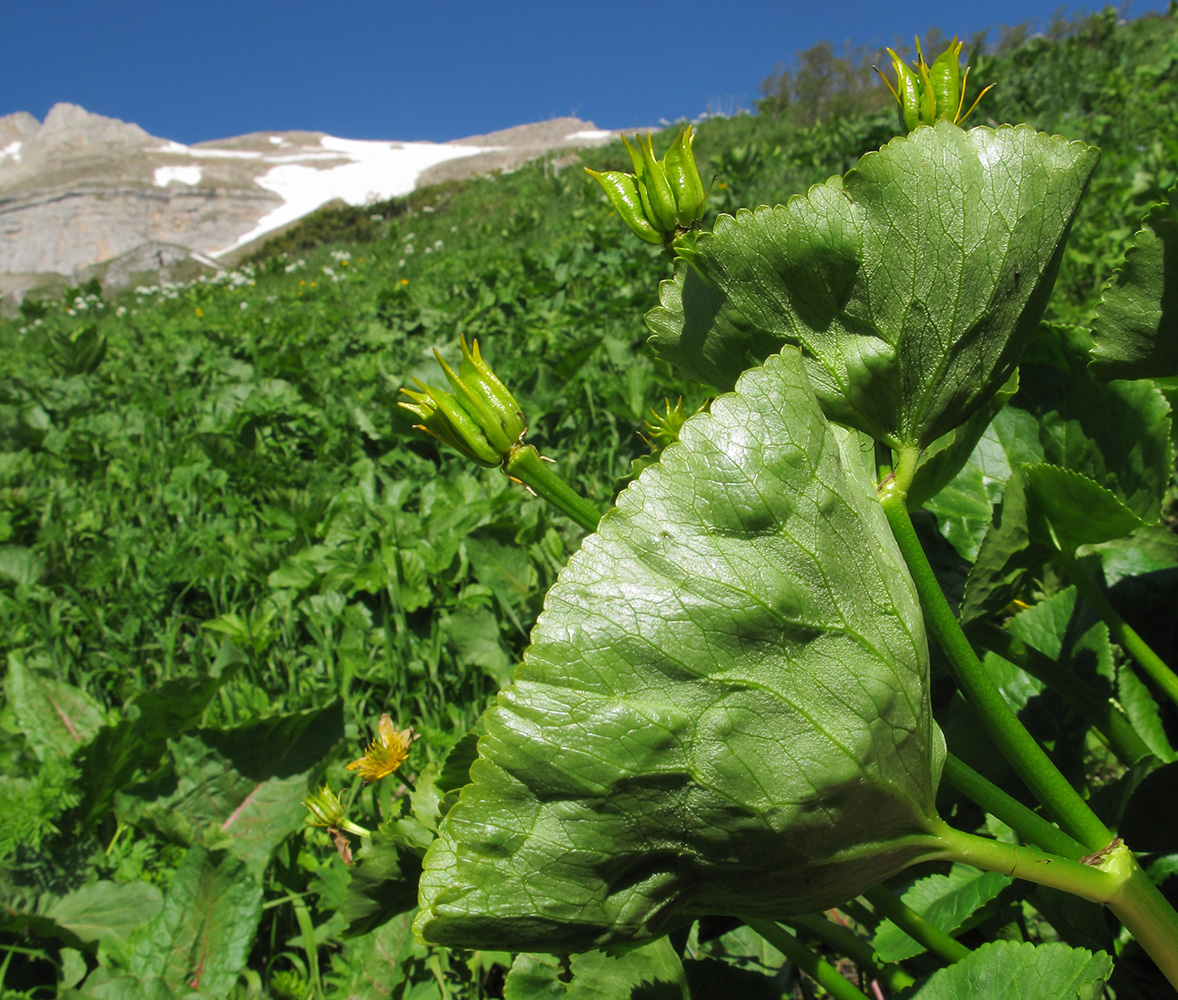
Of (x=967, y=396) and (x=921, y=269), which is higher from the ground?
(x=921, y=269)

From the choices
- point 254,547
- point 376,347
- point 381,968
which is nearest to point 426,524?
point 254,547

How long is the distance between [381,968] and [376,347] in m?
4.32

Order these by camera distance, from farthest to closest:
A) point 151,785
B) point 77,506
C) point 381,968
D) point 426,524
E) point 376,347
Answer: point 376,347
point 77,506
point 426,524
point 151,785
point 381,968

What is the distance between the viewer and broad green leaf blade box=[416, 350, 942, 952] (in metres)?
0.58

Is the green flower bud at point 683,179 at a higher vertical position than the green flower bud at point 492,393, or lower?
higher

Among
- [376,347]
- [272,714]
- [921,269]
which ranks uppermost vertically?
[376,347]

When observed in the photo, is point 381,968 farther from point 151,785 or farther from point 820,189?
point 820,189

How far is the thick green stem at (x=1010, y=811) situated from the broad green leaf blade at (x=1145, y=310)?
554mm

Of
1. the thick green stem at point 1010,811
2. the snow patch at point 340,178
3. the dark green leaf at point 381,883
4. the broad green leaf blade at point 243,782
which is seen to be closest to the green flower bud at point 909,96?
the thick green stem at point 1010,811

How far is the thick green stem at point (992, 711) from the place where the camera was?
26.7 inches

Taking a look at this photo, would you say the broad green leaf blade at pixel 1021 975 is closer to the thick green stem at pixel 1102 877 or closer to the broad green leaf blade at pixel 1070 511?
the thick green stem at pixel 1102 877

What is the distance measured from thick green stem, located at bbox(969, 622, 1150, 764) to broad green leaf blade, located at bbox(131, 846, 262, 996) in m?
1.17

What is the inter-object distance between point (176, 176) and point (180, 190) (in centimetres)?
209

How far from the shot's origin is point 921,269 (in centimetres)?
71
